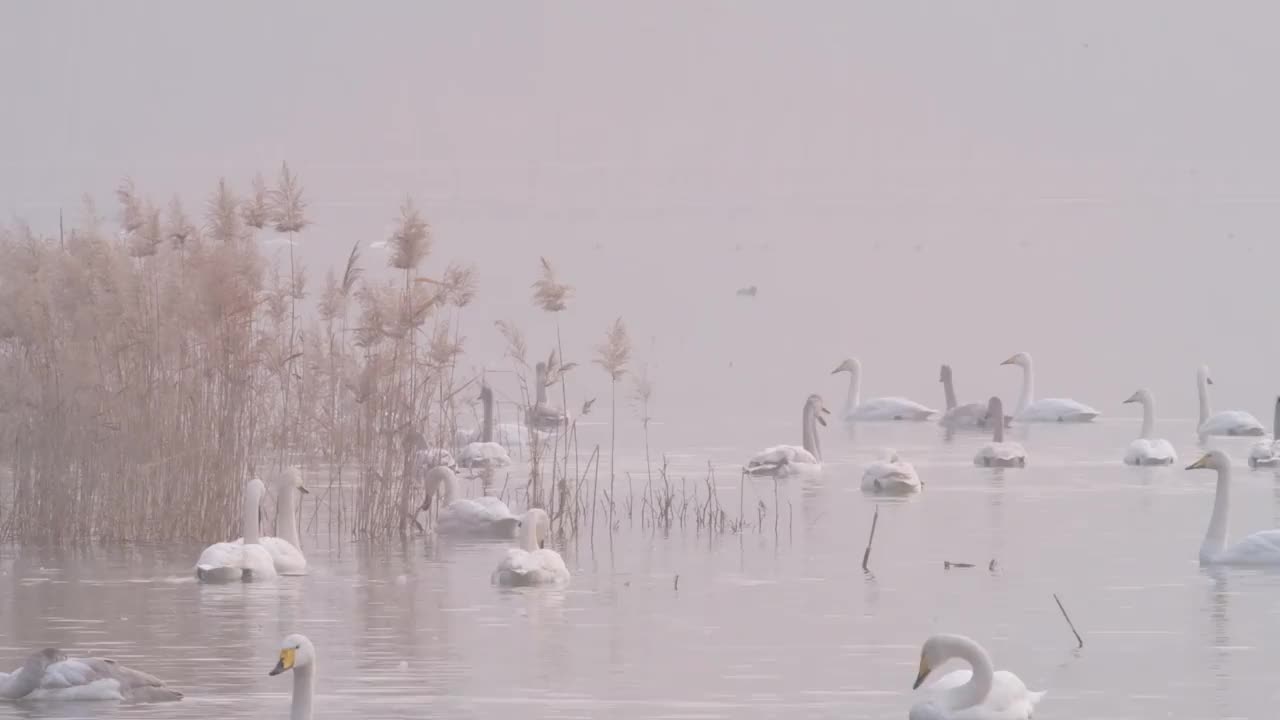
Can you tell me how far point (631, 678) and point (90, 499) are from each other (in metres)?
5.53

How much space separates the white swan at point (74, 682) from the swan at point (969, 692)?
3187 millimetres

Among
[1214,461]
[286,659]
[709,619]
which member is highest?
[1214,461]

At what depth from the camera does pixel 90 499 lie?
16.3m

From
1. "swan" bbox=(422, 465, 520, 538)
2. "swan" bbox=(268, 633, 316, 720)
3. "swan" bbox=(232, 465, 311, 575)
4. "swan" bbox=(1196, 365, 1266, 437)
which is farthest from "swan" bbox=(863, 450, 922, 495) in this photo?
"swan" bbox=(268, 633, 316, 720)

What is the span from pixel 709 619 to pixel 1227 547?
408 centimetres

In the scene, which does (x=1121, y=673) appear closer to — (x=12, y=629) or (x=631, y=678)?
(x=631, y=678)

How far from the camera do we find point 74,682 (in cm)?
1097

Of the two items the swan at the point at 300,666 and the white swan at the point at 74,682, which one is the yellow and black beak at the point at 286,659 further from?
the white swan at the point at 74,682

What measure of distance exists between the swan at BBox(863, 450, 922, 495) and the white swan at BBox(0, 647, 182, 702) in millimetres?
10481

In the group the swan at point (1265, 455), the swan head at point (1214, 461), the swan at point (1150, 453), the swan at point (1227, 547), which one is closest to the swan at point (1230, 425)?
the swan at point (1150, 453)

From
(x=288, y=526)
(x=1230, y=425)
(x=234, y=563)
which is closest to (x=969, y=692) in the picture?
(x=234, y=563)

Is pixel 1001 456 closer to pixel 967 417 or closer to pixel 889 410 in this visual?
pixel 967 417

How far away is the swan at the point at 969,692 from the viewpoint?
10.6m

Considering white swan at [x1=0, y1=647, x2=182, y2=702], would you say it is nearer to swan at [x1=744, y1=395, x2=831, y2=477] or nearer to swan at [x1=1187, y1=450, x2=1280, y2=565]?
swan at [x1=1187, y1=450, x2=1280, y2=565]
